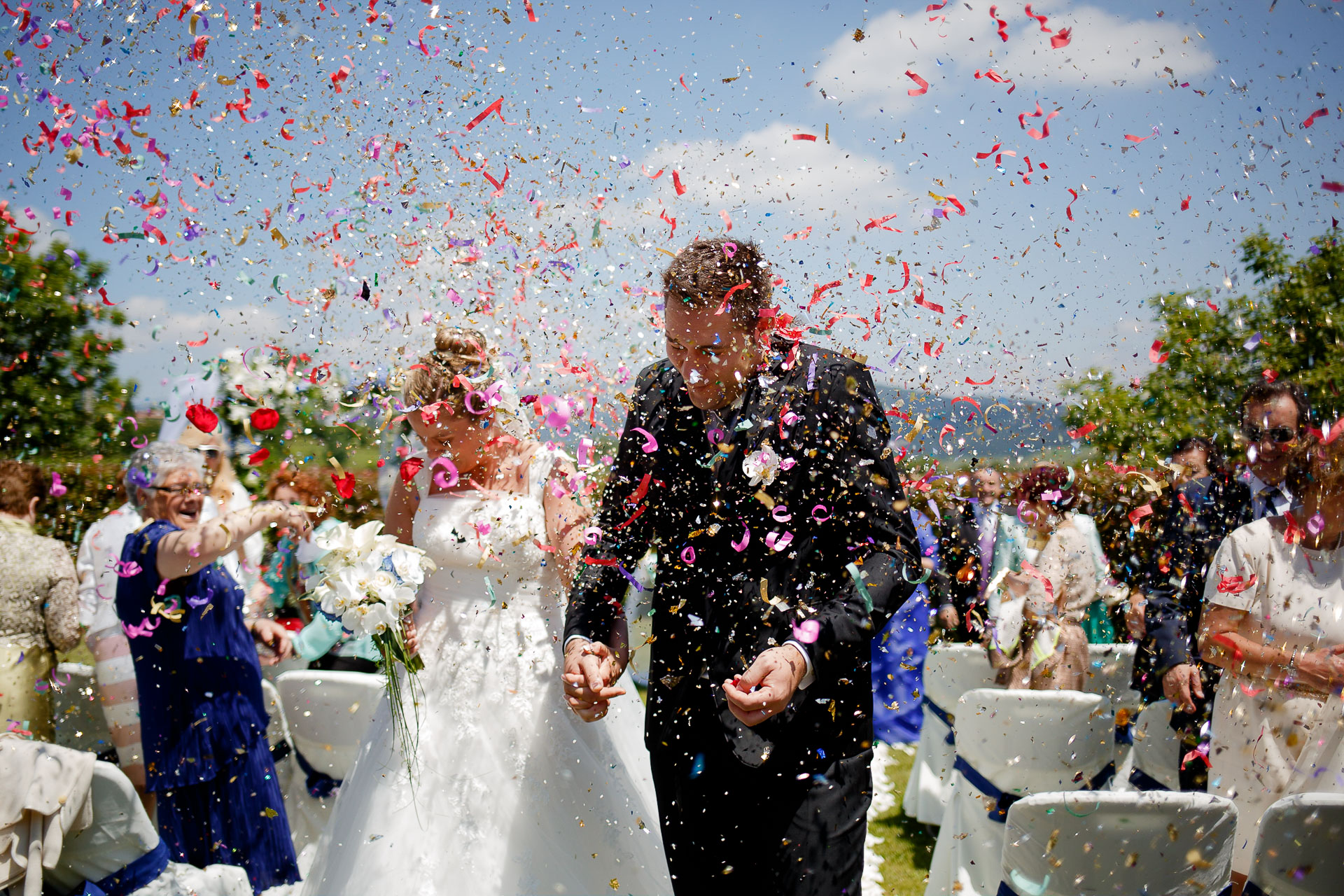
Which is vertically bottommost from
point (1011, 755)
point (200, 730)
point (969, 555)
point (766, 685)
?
point (200, 730)

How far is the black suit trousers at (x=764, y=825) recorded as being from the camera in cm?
187

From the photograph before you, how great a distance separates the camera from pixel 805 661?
1769 mm

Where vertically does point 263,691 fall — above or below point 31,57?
below

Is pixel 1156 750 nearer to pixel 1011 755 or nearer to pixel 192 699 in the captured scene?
pixel 1011 755

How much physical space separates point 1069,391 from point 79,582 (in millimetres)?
4626

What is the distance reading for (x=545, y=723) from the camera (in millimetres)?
2637

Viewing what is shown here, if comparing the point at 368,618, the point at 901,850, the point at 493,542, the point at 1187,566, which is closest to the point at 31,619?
the point at 368,618

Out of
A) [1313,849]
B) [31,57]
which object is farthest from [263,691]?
[1313,849]

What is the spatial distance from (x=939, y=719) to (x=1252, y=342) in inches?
96.1

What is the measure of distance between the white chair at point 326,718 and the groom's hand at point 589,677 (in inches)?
52.2

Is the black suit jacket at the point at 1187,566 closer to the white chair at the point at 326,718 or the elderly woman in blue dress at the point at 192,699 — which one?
the white chair at the point at 326,718

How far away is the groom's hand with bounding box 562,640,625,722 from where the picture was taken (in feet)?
6.68

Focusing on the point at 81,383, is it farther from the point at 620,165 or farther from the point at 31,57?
the point at 620,165

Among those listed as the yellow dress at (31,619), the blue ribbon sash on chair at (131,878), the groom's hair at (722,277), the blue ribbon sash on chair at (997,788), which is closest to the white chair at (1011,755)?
the blue ribbon sash on chair at (997,788)
